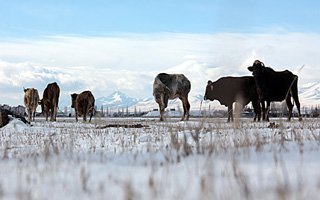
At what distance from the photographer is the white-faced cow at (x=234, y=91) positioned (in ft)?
83.2

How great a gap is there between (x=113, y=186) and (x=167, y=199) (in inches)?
25.2

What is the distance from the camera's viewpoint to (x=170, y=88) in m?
27.8

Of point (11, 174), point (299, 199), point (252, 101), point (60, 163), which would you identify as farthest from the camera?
point (252, 101)

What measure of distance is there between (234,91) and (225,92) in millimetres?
635

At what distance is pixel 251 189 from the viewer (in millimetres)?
3686

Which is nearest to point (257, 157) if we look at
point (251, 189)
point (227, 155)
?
point (227, 155)

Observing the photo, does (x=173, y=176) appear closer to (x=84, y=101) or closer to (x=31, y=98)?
(x=84, y=101)

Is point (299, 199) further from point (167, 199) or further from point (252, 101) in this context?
point (252, 101)

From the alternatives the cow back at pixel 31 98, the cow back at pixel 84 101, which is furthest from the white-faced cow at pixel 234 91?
the cow back at pixel 31 98

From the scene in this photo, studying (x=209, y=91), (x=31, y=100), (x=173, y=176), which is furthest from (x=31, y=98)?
(x=173, y=176)

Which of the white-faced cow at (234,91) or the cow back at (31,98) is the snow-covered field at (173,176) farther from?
the cow back at (31,98)

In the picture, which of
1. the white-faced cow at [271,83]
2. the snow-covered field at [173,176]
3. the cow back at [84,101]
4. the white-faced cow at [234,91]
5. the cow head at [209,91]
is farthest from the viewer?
the cow back at [84,101]

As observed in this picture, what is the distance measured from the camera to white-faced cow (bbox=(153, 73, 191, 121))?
90.0 ft

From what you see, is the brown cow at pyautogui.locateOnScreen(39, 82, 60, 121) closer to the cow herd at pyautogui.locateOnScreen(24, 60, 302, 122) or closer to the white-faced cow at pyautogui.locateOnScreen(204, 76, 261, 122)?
the cow herd at pyautogui.locateOnScreen(24, 60, 302, 122)
